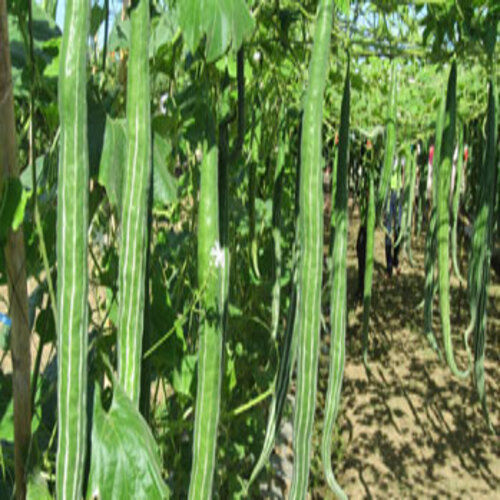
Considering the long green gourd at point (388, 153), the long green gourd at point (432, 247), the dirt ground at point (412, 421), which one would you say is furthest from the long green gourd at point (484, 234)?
the dirt ground at point (412, 421)

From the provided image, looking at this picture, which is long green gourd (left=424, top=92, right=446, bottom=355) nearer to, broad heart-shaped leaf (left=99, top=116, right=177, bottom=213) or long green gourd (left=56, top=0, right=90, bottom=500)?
broad heart-shaped leaf (left=99, top=116, right=177, bottom=213)

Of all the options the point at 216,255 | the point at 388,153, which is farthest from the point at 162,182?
the point at 388,153

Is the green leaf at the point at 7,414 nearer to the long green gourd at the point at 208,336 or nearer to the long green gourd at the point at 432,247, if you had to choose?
the long green gourd at the point at 208,336

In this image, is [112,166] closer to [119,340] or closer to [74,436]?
[119,340]

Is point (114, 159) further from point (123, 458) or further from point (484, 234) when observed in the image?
point (484, 234)

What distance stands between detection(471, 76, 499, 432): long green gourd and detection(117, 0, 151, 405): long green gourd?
1.01 meters

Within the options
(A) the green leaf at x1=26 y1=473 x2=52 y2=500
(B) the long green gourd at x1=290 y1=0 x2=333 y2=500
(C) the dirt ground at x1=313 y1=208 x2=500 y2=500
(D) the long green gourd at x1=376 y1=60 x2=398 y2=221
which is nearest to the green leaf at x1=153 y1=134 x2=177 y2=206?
(B) the long green gourd at x1=290 y1=0 x2=333 y2=500

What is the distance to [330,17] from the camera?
1.05m

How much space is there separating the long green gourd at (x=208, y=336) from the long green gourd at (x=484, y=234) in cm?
76

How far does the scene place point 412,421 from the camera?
436 cm

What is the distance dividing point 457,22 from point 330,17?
2.24ft

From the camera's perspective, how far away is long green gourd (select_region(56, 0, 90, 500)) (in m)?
0.75

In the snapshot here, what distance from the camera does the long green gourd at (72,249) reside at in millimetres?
748

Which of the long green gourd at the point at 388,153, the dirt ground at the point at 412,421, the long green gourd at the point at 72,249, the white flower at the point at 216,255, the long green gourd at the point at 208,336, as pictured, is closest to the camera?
the long green gourd at the point at 72,249
